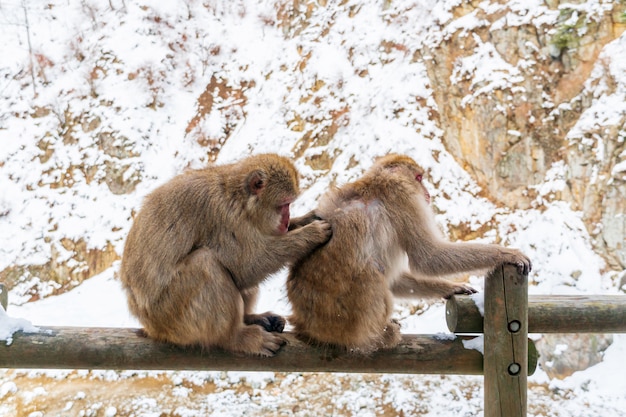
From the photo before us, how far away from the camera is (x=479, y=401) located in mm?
4824

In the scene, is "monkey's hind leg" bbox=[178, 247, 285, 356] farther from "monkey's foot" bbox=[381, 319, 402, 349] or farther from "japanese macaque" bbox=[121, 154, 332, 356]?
"monkey's foot" bbox=[381, 319, 402, 349]

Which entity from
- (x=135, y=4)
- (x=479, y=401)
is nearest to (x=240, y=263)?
(x=479, y=401)

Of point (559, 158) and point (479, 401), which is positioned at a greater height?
point (559, 158)

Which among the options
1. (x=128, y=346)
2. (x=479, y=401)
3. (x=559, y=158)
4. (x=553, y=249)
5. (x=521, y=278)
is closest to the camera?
(x=521, y=278)

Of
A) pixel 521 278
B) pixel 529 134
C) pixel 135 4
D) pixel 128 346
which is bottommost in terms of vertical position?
pixel 128 346

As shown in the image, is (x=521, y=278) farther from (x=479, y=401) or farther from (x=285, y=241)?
(x=479, y=401)

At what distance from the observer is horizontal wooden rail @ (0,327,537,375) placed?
229cm

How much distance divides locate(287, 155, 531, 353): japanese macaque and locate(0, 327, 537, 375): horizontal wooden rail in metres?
0.08

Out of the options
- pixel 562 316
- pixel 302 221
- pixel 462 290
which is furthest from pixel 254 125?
pixel 562 316

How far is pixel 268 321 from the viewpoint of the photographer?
2578 millimetres

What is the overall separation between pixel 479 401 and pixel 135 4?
449 inches

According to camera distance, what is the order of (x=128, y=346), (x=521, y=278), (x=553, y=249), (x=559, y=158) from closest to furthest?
(x=521, y=278) → (x=128, y=346) → (x=553, y=249) → (x=559, y=158)

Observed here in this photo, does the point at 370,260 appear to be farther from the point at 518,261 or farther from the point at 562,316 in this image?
the point at 562,316

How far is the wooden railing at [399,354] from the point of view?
7.36 ft
